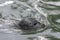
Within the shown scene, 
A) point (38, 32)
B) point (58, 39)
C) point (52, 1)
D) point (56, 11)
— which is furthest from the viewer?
point (52, 1)

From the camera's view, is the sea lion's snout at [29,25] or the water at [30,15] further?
the sea lion's snout at [29,25]

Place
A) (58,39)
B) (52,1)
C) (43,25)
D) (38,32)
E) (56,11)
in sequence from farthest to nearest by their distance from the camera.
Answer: (52,1), (56,11), (43,25), (38,32), (58,39)

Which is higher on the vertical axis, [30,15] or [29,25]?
[30,15]

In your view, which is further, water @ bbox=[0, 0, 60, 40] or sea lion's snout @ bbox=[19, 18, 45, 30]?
sea lion's snout @ bbox=[19, 18, 45, 30]

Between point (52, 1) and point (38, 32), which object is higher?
point (52, 1)

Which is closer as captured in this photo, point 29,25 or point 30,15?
point 29,25

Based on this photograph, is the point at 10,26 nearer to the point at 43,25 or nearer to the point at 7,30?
the point at 7,30

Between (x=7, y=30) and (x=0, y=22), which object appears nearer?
(x=7, y=30)

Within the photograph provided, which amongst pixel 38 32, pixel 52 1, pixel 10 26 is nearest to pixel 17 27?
pixel 10 26
